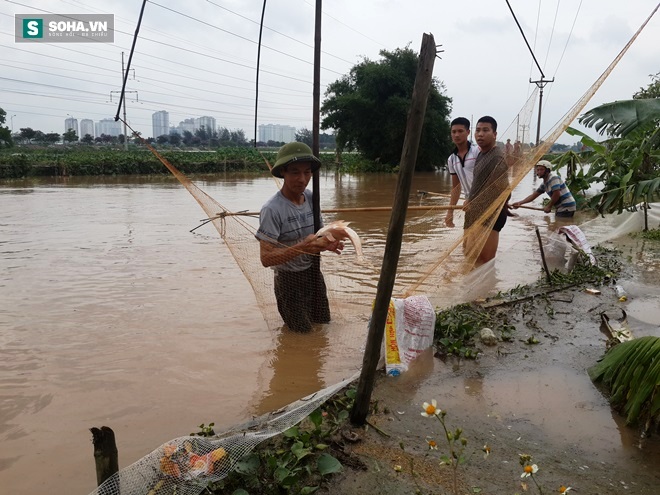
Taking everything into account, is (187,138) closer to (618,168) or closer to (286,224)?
(618,168)

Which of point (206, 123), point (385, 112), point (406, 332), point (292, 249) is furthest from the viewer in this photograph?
point (206, 123)

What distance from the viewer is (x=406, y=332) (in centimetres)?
302

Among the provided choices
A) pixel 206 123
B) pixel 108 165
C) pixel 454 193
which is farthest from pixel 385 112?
pixel 206 123

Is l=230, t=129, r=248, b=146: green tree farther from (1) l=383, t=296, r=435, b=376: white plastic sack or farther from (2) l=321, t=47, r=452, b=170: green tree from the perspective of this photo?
(1) l=383, t=296, r=435, b=376: white plastic sack

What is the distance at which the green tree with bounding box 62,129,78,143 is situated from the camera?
52.7 meters

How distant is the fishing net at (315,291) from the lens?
1.75 metres

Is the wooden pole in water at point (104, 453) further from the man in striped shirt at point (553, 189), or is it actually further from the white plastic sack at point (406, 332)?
the man in striped shirt at point (553, 189)

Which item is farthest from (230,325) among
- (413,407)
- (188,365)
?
(413,407)

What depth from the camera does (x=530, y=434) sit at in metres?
2.33

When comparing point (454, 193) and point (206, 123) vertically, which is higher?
point (206, 123)

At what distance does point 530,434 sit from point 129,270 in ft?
17.1

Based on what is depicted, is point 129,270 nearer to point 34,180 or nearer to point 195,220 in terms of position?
point 195,220

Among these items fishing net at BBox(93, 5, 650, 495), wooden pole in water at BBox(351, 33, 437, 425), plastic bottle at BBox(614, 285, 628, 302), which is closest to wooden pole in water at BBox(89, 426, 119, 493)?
fishing net at BBox(93, 5, 650, 495)

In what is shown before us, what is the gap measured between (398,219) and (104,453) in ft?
4.17
